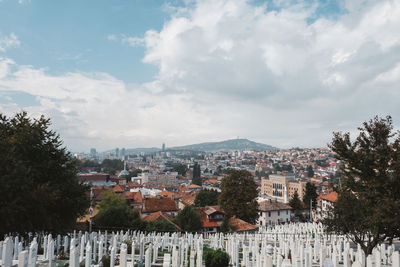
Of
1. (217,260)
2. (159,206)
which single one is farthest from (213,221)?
(217,260)

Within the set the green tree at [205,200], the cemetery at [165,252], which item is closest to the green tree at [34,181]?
the cemetery at [165,252]

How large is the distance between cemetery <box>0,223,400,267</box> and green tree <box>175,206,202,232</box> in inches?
417

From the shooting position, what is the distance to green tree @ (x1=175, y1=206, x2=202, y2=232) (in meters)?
30.0

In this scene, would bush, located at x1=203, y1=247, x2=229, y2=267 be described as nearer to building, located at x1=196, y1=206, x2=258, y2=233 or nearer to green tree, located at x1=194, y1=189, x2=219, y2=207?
building, located at x1=196, y1=206, x2=258, y2=233

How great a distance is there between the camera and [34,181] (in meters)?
14.1

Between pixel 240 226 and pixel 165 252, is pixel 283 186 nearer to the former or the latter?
pixel 240 226

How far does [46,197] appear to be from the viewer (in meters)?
11.6

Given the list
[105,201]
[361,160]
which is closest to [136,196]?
[105,201]

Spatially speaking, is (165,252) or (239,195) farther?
(239,195)

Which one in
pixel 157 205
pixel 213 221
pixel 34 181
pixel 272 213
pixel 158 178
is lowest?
pixel 272 213

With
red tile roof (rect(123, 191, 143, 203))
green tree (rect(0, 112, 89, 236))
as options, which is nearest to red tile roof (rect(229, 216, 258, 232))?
green tree (rect(0, 112, 89, 236))

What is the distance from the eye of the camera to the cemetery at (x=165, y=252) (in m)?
4.94

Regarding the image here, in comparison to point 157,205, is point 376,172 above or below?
above

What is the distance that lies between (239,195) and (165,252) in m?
22.9
